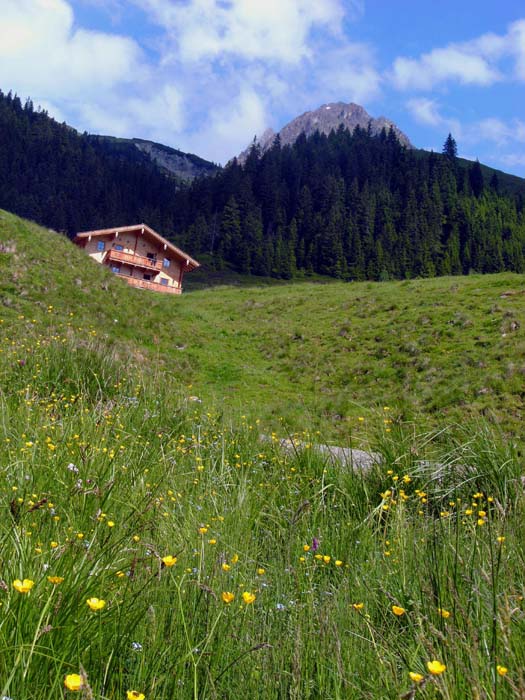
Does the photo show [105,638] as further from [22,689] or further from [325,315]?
[325,315]

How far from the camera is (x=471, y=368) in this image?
17188mm

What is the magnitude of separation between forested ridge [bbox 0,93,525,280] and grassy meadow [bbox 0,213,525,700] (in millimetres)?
97333

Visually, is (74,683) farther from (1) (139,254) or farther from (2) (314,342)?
(1) (139,254)

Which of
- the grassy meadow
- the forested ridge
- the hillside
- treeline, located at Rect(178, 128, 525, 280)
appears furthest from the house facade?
treeline, located at Rect(178, 128, 525, 280)

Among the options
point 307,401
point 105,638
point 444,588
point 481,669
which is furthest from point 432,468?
point 307,401

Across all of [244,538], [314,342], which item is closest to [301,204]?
[314,342]

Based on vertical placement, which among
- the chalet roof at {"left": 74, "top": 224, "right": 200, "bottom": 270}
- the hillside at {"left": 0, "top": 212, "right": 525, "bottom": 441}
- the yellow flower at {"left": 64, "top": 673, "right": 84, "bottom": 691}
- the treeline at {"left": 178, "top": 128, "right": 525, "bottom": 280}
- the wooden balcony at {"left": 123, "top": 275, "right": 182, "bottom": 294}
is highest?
the treeline at {"left": 178, "top": 128, "right": 525, "bottom": 280}

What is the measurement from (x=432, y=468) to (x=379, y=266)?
343 feet

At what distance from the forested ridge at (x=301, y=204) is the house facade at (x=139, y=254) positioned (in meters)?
47.2

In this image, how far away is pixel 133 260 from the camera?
56.4 meters

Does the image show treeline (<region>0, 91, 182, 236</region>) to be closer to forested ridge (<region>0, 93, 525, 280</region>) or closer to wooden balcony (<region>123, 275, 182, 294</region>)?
forested ridge (<region>0, 93, 525, 280</region>)

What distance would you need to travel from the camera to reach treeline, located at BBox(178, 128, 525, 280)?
11062 centimetres

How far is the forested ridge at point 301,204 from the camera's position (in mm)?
111938

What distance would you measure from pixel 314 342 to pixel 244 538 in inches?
810
